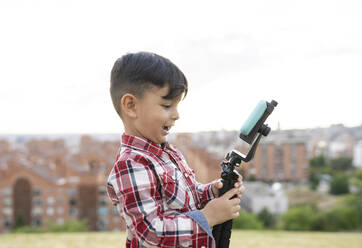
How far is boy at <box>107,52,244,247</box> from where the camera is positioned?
0.74 meters

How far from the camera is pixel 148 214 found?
0.73m

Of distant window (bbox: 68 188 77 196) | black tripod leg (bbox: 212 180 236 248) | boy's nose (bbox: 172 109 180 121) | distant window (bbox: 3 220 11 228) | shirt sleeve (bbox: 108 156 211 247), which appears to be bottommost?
distant window (bbox: 3 220 11 228)

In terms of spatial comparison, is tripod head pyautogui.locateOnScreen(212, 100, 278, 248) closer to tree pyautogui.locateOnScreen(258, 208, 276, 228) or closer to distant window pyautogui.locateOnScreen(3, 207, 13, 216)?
tree pyautogui.locateOnScreen(258, 208, 276, 228)

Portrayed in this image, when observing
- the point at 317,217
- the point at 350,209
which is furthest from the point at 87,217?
the point at 350,209

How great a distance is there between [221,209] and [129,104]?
0.92ft

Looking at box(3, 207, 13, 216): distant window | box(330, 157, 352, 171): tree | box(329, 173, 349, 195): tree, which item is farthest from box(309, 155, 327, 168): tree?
box(3, 207, 13, 216): distant window

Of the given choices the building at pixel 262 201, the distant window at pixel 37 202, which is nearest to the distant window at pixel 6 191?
the distant window at pixel 37 202

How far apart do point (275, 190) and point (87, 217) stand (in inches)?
489

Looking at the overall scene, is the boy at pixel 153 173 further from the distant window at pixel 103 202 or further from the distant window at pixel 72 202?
the distant window at pixel 103 202

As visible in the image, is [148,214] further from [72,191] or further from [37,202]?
[37,202]

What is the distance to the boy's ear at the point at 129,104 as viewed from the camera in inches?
31.3

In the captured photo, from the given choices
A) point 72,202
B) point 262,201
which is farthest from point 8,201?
point 262,201

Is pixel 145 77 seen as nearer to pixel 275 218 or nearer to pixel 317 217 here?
pixel 317 217

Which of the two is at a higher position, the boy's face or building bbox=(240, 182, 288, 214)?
the boy's face
